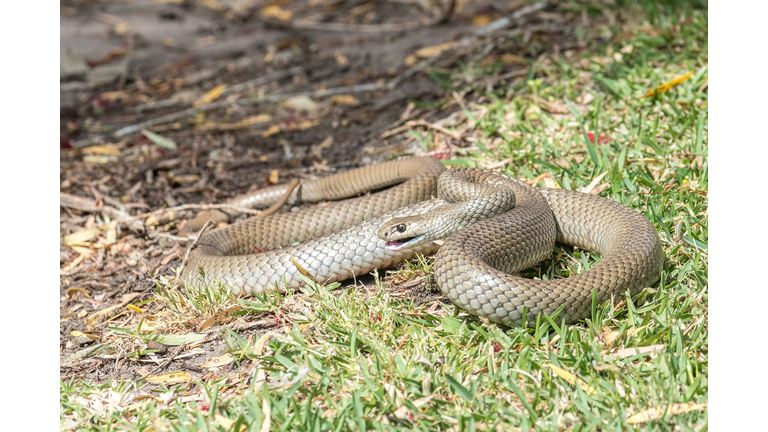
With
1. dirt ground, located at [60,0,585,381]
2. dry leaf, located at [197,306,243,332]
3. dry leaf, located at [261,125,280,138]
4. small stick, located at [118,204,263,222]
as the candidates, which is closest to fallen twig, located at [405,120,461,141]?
dirt ground, located at [60,0,585,381]

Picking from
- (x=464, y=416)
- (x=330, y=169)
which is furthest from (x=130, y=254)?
(x=464, y=416)

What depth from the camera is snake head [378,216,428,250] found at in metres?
4.14

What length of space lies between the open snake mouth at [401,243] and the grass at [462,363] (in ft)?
0.56

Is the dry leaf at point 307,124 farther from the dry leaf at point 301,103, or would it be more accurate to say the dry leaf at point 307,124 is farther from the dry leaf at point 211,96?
the dry leaf at point 211,96

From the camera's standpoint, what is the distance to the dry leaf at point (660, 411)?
2.68 meters

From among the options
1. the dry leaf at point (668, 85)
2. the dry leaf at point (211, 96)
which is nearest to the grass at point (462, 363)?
the dry leaf at point (668, 85)

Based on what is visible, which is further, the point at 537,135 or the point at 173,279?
the point at 537,135

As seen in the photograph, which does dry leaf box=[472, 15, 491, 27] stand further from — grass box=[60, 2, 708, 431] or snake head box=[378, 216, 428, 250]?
snake head box=[378, 216, 428, 250]

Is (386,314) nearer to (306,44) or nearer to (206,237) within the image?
(206,237)

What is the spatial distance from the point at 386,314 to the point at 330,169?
114 inches

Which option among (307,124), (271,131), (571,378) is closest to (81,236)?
(271,131)

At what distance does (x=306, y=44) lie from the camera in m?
10.0

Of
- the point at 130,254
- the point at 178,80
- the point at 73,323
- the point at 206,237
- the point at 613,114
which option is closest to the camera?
the point at 73,323

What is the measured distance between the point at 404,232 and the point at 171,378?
5.43 ft
